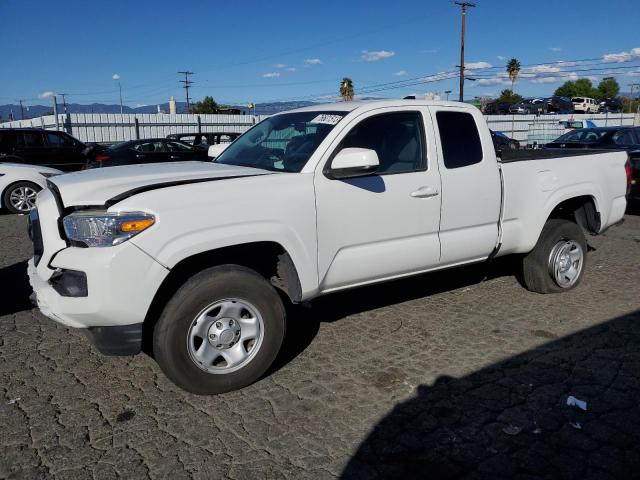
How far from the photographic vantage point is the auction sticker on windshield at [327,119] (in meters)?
3.99

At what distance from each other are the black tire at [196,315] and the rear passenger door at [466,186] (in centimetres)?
162

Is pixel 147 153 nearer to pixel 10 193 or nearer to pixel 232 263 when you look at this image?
pixel 10 193

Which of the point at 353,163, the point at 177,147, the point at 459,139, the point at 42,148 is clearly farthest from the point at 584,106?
the point at 353,163

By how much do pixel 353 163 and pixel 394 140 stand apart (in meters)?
0.81

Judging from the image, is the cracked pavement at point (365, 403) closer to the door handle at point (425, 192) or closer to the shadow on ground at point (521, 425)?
the shadow on ground at point (521, 425)

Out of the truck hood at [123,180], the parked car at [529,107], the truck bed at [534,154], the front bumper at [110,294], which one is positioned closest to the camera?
the front bumper at [110,294]

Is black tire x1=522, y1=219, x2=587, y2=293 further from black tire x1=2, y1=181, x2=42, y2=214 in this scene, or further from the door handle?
black tire x1=2, y1=181, x2=42, y2=214

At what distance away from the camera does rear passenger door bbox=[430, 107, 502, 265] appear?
4297mm

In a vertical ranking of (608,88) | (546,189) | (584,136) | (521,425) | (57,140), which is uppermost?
(608,88)

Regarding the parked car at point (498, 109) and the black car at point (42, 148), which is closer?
the black car at point (42, 148)

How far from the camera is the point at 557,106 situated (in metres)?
49.5

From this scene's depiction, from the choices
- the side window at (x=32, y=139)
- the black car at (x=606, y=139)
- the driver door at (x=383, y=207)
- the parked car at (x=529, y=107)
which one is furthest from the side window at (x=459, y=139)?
the parked car at (x=529, y=107)

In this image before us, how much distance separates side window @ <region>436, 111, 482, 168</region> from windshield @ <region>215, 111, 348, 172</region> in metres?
0.92

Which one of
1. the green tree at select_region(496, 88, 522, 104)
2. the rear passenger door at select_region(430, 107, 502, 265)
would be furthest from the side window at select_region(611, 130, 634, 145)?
the green tree at select_region(496, 88, 522, 104)
